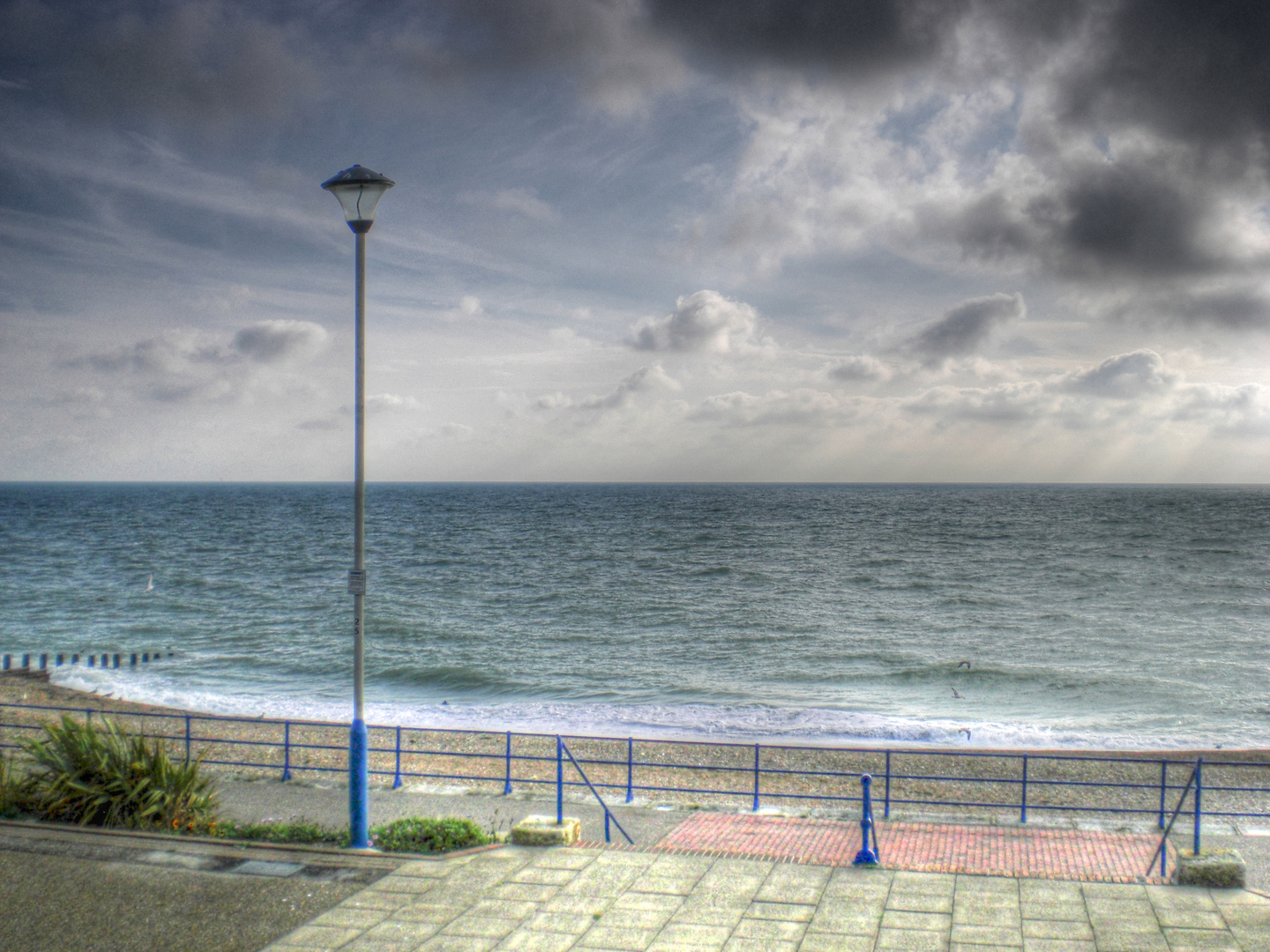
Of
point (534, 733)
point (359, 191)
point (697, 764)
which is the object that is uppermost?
point (359, 191)

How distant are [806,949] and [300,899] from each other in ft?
16.1

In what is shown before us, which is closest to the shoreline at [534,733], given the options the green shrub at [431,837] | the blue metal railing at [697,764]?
the blue metal railing at [697,764]

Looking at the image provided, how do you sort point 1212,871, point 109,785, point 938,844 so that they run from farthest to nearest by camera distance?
point 938,844
point 109,785
point 1212,871

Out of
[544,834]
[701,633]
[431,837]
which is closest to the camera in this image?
[544,834]

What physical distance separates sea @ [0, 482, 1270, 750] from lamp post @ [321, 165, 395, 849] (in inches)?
548

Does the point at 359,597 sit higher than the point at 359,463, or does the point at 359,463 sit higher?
the point at 359,463

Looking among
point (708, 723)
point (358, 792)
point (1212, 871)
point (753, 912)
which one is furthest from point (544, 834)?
point (708, 723)

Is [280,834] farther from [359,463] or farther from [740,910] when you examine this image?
[740,910]

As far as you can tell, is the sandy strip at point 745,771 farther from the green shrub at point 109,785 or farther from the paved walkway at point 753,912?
the paved walkway at point 753,912

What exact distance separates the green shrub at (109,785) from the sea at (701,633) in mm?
13382

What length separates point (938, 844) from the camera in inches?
498

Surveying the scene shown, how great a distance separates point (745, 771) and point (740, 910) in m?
7.26

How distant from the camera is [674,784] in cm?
1841

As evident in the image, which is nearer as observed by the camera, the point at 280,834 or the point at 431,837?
the point at 431,837
